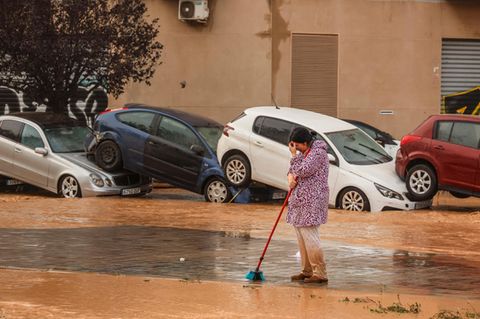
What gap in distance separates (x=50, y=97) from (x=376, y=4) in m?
10.7

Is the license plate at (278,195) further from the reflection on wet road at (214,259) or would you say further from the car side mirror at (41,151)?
the reflection on wet road at (214,259)

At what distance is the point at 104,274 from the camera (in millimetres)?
11859

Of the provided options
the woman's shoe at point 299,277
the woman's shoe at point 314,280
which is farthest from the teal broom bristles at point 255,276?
the woman's shoe at point 314,280

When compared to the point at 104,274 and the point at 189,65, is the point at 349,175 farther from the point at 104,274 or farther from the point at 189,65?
the point at 189,65

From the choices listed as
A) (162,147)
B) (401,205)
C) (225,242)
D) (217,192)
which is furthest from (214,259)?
(162,147)

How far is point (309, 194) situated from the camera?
11.5 meters

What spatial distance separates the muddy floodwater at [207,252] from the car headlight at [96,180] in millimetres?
713

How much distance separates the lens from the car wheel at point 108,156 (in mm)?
21719

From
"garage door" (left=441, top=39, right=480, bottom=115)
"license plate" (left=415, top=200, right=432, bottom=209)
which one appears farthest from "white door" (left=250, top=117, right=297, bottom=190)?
"garage door" (left=441, top=39, right=480, bottom=115)

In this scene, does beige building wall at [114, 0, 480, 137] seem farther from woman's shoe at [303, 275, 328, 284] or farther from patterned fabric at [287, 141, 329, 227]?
woman's shoe at [303, 275, 328, 284]

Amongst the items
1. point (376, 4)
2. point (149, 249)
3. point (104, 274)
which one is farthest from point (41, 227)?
point (376, 4)

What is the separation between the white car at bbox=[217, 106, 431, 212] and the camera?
19.5m

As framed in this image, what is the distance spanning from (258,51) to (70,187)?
11.2 meters

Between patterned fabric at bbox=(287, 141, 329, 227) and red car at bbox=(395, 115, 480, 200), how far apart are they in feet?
27.0
